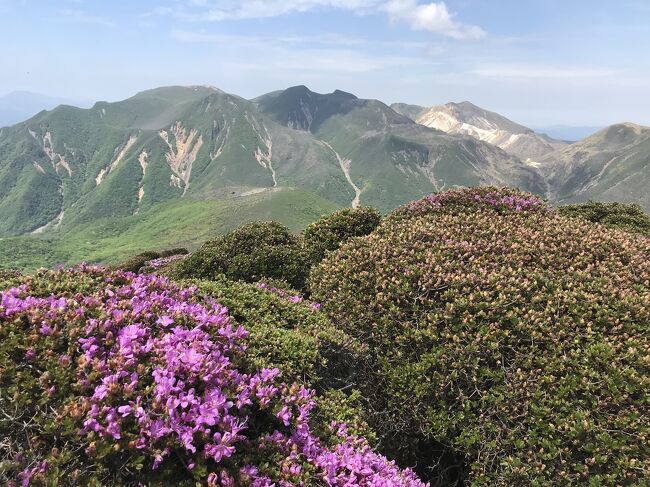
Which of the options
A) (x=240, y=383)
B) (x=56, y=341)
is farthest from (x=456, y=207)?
(x=56, y=341)

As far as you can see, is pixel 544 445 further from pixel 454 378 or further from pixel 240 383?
pixel 240 383

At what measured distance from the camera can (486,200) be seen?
16.0 metres

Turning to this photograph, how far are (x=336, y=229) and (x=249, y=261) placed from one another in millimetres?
3411

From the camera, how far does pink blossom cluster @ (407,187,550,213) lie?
51.0 feet

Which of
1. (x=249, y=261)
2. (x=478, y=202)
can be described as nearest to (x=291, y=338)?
(x=249, y=261)

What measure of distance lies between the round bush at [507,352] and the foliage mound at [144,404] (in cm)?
203

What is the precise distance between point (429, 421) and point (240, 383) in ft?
13.2

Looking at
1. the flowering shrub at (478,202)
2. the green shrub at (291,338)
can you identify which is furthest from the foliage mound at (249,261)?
the green shrub at (291,338)

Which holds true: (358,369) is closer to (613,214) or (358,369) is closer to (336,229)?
(336,229)

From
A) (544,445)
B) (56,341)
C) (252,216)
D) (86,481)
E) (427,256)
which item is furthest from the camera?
(252,216)

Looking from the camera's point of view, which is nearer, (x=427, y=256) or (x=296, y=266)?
(x=427, y=256)

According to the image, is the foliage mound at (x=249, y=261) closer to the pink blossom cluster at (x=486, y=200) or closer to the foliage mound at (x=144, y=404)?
the pink blossom cluster at (x=486, y=200)

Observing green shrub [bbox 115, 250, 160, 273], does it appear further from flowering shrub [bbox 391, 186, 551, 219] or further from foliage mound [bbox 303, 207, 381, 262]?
flowering shrub [bbox 391, 186, 551, 219]

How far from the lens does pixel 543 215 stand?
566 inches
